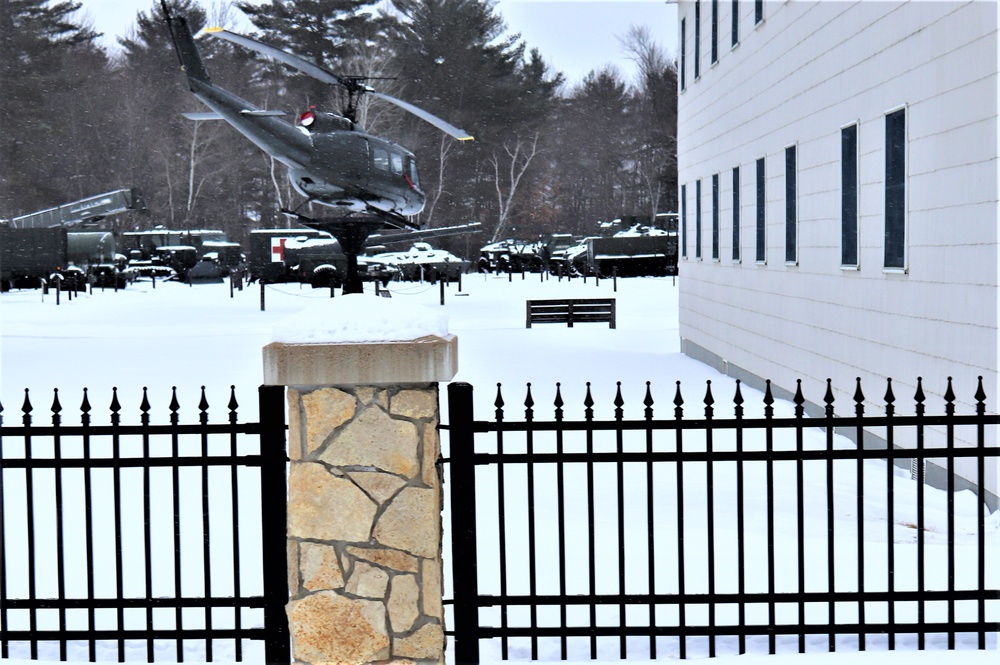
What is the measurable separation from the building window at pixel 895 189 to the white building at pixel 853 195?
2 cm

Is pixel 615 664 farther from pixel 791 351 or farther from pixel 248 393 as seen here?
pixel 248 393

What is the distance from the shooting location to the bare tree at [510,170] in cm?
6581

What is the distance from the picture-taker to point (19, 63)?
58.6 metres

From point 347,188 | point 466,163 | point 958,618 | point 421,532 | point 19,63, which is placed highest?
point 19,63

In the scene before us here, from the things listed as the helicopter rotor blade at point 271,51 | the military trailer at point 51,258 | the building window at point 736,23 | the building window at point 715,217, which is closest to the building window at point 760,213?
the building window at point 736,23

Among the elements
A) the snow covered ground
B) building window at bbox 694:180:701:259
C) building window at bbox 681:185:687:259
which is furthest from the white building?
building window at bbox 681:185:687:259

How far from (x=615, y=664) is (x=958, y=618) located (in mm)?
1997

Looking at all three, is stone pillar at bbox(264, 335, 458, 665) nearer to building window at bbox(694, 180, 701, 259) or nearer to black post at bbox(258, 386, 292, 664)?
black post at bbox(258, 386, 292, 664)

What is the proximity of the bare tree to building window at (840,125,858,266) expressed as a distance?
5449 centimetres

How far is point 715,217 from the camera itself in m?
16.8

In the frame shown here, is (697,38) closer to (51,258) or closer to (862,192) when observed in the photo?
(862,192)

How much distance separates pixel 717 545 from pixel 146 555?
3519 millimetres

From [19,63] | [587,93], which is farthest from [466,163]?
[19,63]

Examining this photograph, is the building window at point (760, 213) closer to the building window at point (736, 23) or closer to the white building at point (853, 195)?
the white building at point (853, 195)
